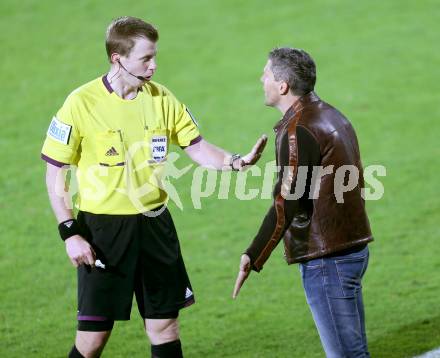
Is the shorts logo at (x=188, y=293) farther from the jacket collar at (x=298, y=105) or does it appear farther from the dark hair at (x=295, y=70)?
the dark hair at (x=295, y=70)

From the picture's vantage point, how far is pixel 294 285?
8.24 metres

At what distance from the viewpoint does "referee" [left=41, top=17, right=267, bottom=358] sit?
16.9ft

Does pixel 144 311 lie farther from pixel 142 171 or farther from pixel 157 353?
pixel 142 171

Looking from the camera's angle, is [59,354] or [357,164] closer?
[357,164]

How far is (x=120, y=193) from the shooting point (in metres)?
5.23

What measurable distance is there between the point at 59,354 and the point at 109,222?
1.90 metres

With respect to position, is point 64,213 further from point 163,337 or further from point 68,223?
point 163,337

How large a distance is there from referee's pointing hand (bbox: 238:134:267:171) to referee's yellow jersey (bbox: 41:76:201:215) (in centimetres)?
43

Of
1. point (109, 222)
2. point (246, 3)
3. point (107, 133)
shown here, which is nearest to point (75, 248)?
point (109, 222)

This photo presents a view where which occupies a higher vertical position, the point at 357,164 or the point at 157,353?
A: the point at 357,164

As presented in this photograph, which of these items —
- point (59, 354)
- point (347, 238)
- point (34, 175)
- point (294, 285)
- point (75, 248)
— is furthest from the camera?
point (34, 175)

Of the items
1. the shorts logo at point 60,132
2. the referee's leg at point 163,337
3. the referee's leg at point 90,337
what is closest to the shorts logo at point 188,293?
the referee's leg at point 163,337

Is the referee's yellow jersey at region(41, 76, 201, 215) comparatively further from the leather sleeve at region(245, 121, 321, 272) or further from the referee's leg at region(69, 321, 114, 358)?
the leather sleeve at region(245, 121, 321, 272)

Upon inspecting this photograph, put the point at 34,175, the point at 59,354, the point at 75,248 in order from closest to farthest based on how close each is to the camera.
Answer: the point at 75,248 → the point at 59,354 → the point at 34,175
